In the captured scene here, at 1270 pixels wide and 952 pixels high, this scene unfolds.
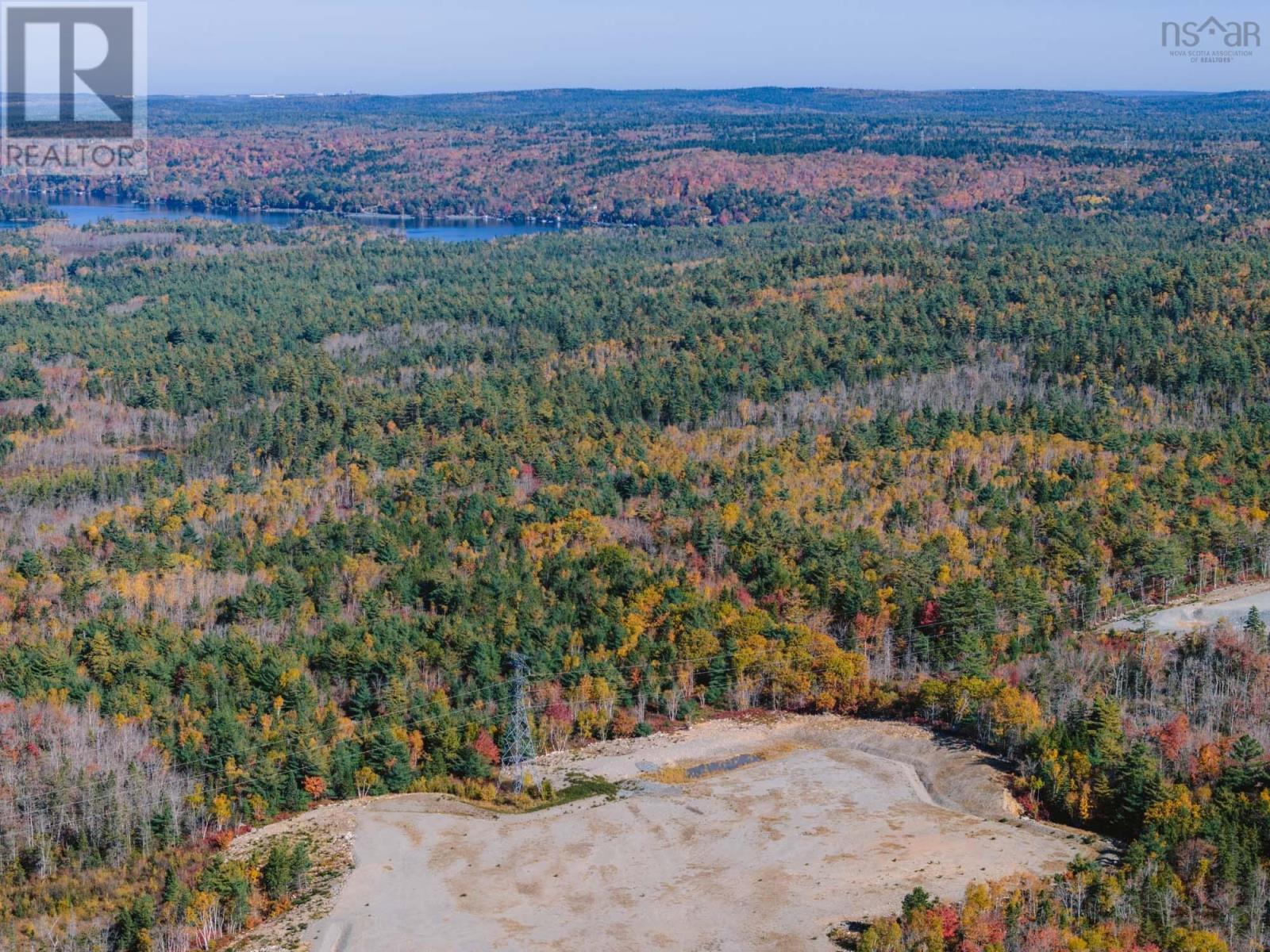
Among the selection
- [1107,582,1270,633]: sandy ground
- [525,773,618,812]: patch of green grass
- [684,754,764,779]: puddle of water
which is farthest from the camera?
[1107,582,1270,633]: sandy ground

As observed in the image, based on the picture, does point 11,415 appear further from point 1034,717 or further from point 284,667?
point 1034,717

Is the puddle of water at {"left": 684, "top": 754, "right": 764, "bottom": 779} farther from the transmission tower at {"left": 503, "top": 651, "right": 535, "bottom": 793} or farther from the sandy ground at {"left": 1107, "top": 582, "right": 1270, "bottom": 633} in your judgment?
the sandy ground at {"left": 1107, "top": 582, "right": 1270, "bottom": 633}

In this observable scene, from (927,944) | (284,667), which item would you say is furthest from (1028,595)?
(284,667)

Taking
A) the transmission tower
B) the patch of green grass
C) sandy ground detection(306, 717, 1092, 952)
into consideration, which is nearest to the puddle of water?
sandy ground detection(306, 717, 1092, 952)

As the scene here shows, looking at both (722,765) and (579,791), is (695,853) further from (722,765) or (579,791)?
(722,765)

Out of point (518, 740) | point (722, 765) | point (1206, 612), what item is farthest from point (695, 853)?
point (1206, 612)

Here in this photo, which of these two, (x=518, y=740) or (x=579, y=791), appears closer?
(x=579, y=791)

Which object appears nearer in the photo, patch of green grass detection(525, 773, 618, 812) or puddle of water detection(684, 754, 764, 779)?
patch of green grass detection(525, 773, 618, 812)
